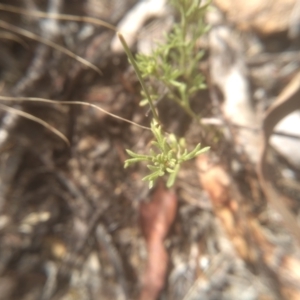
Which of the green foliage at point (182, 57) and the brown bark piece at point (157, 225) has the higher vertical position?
the green foliage at point (182, 57)

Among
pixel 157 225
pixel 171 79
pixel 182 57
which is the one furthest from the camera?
pixel 157 225

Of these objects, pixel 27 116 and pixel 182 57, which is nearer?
pixel 182 57

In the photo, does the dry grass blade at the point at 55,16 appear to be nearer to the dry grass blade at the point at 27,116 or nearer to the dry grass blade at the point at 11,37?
the dry grass blade at the point at 11,37

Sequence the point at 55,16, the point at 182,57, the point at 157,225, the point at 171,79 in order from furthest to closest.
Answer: the point at 55,16 → the point at 157,225 → the point at 182,57 → the point at 171,79

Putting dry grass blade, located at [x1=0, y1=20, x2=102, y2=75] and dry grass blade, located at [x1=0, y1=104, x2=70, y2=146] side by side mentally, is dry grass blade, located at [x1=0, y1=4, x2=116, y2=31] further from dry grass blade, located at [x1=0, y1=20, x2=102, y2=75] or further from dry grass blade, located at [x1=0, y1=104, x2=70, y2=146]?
dry grass blade, located at [x1=0, y1=104, x2=70, y2=146]

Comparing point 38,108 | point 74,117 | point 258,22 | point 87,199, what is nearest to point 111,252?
point 87,199

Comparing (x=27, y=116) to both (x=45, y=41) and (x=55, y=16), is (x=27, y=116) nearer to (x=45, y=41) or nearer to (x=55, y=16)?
(x=45, y=41)

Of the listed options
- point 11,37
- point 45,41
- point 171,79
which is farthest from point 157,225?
point 11,37

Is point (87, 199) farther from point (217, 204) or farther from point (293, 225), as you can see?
point (293, 225)

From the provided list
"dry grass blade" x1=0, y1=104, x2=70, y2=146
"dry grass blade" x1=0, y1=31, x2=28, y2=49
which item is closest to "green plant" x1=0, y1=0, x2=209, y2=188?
"dry grass blade" x1=0, y1=104, x2=70, y2=146

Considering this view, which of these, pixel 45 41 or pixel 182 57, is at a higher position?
pixel 45 41

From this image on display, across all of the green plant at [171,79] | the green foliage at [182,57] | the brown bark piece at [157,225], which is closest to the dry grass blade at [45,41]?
the green plant at [171,79]
